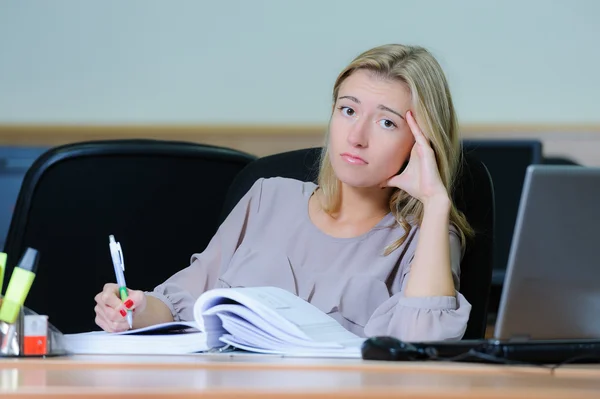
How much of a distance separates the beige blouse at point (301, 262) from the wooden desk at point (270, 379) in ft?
1.71

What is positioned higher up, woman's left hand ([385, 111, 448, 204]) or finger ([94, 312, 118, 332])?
woman's left hand ([385, 111, 448, 204])

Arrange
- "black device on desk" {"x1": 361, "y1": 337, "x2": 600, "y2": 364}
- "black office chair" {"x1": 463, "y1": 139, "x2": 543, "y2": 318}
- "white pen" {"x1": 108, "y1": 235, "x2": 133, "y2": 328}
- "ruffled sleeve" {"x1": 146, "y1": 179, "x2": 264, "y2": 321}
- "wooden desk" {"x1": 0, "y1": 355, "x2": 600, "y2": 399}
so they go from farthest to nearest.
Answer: "black office chair" {"x1": 463, "y1": 139, "x2": 543, "y2": 318}
"ruffled sleeve" {"x1": 146, "y1": 179, "x2": 264, "y2": 321}
"white pen" {"x1": 108, "y1": 235, "x2": 133, "y2": 328}
"black device on desk" {"x1": 361, "y1": 337, "x2": 600, "y2": 364}
"wooden desk" {"x1": 0, "y1": 355, "x2": 600, "y2": 399}

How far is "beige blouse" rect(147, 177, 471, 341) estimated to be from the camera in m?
1.74

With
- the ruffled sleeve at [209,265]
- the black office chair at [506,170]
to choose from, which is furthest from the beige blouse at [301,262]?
the black office chair at [506,170]

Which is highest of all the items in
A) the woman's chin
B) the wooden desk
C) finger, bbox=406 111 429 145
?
finger, bbox=406 111 429 145

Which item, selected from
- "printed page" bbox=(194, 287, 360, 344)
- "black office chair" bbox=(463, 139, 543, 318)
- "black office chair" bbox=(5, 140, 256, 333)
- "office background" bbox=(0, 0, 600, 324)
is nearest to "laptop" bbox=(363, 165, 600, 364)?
"printed page" bbox=(194, 287, 360, 344)

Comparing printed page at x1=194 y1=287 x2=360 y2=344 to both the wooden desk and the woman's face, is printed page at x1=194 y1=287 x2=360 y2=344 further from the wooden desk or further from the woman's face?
the woman's face

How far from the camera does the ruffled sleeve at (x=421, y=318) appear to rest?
152cm

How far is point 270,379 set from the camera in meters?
0.93

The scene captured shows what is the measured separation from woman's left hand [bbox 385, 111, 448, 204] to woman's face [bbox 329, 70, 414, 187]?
0.07 feet

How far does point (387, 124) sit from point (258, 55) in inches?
92.0

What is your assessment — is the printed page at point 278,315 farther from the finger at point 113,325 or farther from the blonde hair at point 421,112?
the blonde hair at point 421,112

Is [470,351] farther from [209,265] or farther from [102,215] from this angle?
[102,215]

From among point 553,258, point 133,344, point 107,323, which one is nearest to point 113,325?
point 107,323
